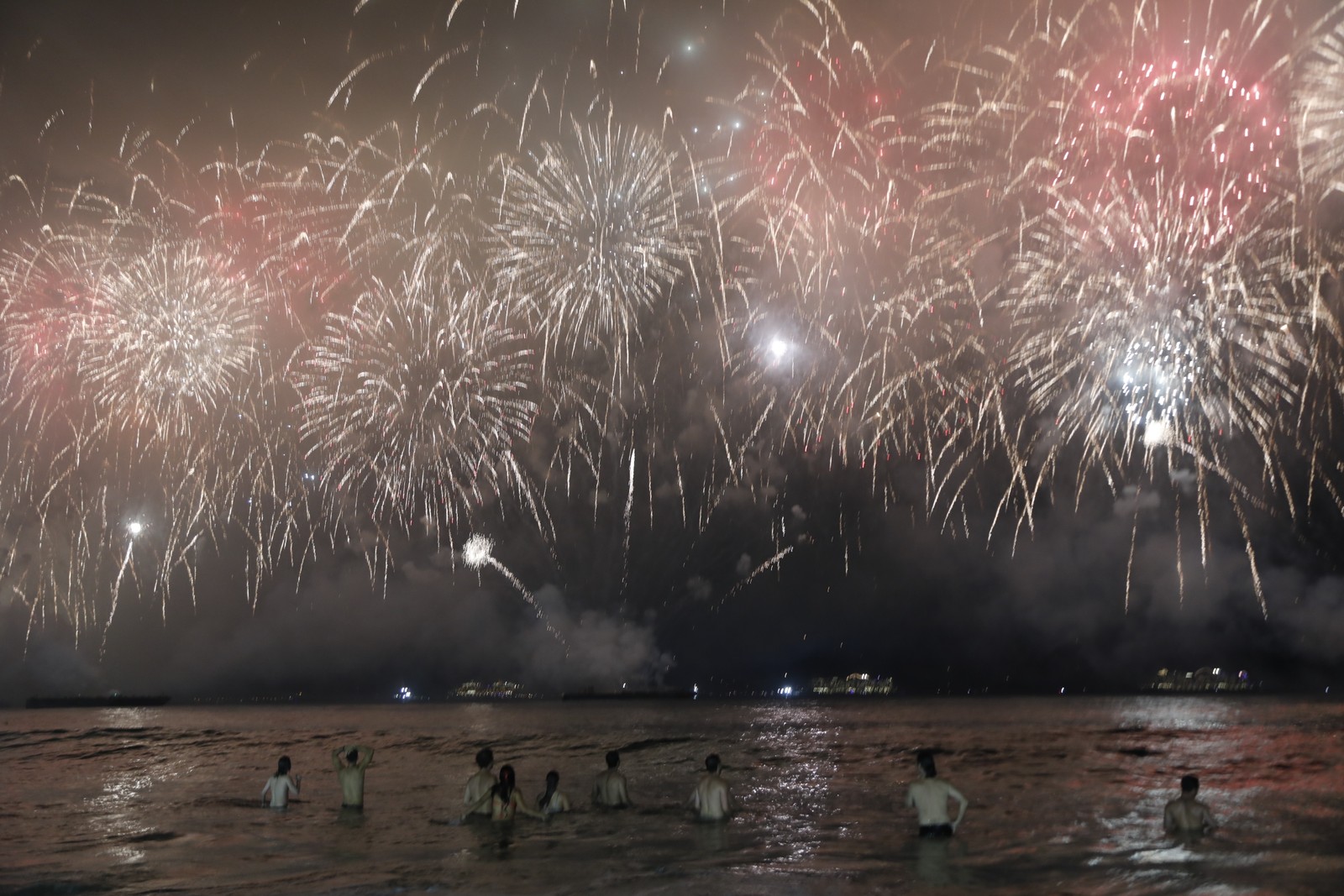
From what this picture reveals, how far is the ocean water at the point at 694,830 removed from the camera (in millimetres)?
16781

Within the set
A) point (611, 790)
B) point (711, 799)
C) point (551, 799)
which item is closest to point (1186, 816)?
point (711, 799)

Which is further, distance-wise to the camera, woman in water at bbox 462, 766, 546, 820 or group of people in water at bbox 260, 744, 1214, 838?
woman in water at bbox 462, 766, 546, 820

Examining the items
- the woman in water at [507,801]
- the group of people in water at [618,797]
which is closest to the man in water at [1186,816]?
the group of people in water at [618,797]

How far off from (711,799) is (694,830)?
38.4 inches

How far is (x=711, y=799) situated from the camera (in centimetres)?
2316

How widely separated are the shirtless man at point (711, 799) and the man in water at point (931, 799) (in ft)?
15.2

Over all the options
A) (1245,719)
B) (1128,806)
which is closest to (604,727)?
(1245,719)

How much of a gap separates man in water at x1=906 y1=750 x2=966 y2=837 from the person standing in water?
14.7 metres

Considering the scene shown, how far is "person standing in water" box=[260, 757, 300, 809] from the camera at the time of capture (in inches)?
1038

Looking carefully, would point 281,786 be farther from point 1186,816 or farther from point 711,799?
point 1186,816

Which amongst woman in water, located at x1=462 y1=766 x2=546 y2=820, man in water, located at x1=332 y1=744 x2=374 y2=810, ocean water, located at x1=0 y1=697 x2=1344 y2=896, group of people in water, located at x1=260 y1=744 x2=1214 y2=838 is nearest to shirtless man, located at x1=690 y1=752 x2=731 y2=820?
group of people in water, located at x1=260 y1=744 x2=1214 y2=838

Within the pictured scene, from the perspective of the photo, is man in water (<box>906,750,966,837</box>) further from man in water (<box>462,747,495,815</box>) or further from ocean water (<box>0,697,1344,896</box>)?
man in water (<box>462,747,495,815</box>)

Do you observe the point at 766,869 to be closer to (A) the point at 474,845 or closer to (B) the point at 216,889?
(A) the point at 474,845

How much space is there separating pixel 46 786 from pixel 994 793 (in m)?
29.7
